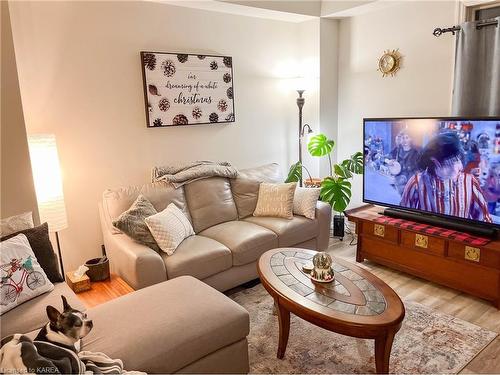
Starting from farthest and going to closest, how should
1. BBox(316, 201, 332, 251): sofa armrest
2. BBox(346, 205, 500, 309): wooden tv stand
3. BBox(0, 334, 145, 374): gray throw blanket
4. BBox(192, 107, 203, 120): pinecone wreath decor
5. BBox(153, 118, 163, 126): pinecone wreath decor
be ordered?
BBox(192, 107, 203, 120): pinecone wreath decor < BBox(316, 201, 332, 251): sofa armrest < BBox(153, 118, 163, 126): pinecone wreath decor < BBox(346, 205, 500, 309): wooden tv stand < BBox(0, 334, 145, 374): gray throw blanket

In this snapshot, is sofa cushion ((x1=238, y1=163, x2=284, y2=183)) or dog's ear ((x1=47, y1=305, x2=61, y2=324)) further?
sofa cushion ((x1=238, y1=163, x2=284, y2=183))

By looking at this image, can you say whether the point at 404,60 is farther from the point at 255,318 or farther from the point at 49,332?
the point at 49,332

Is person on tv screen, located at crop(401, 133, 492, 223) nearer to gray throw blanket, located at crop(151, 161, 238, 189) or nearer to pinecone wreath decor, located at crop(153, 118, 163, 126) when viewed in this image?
gray throw blanket, located at crop(151, 161, 238, 189)

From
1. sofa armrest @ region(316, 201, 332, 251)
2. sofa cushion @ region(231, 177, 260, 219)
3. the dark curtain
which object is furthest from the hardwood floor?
the dark curtain

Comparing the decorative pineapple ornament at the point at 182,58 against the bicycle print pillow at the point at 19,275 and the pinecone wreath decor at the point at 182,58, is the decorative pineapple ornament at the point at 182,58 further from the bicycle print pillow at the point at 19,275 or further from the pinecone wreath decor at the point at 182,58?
the bicycle print pillow at the point at 19,275

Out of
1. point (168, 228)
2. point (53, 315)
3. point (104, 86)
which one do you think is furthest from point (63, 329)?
point (104, 86)

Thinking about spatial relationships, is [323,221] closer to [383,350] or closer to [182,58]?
[383,350]

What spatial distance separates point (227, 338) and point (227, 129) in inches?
95.9

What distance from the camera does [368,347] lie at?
2.28 m

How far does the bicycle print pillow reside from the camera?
1.92 metres

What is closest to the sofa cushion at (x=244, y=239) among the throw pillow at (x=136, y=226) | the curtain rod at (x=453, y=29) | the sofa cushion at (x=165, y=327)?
the throw pillow at (x=136, y=226)

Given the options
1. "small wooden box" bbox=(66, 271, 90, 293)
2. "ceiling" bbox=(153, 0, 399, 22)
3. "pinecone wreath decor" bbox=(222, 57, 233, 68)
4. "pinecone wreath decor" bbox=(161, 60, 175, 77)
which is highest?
"ceiling" bbox=(153, 0, 399, 22)

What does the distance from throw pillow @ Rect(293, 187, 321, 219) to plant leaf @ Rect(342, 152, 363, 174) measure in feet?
2.00

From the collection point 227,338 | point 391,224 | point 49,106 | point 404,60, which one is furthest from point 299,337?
point 404,60
